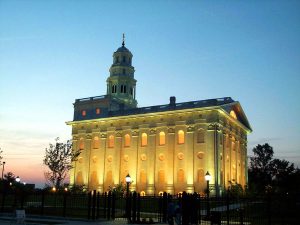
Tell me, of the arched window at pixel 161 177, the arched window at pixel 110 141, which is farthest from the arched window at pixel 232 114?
the arched window at pixel 110 141

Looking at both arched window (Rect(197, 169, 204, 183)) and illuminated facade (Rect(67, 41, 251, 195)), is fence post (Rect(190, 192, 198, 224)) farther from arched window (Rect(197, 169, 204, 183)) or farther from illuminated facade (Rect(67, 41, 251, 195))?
arched window (Rect(197, 169, 204, 183))

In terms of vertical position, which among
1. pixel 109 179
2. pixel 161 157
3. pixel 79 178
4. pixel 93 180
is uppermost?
pixel 161 157

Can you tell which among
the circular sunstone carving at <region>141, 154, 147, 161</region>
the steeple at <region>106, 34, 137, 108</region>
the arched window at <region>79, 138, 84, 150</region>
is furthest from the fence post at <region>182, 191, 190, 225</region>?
the steeple at <region>106, 34, 137, 108</region>

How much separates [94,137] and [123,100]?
10.1 m

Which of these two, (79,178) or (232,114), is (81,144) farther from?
(232,114)

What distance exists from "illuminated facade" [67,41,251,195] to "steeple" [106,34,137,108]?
0.93 ft

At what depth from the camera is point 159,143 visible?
219 ft

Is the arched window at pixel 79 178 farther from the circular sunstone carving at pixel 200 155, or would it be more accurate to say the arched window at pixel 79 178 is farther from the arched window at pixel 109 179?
the circular sunstone carving at pixel 200 155

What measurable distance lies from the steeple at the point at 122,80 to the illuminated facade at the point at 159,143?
284 mm

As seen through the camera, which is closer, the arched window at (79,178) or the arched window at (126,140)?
the arched window at (126,140)

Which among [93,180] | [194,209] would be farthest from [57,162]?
[194,209]

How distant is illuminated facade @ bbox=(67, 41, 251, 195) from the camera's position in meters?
62.5

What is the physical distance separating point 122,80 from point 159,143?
19.8 m

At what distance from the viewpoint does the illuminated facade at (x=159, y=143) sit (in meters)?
62.5
